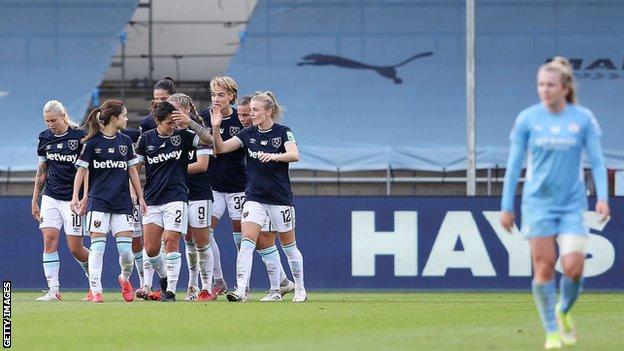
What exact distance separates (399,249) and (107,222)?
599cm

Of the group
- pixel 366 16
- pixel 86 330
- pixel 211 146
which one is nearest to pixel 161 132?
pixel 211 146

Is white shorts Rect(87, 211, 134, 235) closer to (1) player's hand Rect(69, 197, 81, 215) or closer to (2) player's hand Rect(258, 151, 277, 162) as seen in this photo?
(1) player's hand Rect(69, 197, 81, 215)

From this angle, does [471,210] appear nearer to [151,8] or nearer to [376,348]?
[376,348]

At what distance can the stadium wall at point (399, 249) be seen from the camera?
20.0 meters

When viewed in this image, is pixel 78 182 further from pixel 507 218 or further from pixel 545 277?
pixel 545 277

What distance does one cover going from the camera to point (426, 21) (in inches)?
1182

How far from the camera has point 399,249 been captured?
20.1 metres

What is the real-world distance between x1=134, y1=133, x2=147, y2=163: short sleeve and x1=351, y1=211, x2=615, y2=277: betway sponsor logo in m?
5.39

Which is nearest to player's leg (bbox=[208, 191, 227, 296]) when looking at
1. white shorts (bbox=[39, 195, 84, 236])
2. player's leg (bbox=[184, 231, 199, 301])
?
player's leg (bbox=[184, 231, 199, 301])

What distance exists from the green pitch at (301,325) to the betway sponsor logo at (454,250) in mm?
4035

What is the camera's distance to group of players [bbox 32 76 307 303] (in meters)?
15.0

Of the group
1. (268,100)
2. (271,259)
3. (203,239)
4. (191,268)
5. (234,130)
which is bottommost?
(191,268)

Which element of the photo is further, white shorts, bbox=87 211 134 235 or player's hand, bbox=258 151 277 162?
white shorts, bbox=87 211 134 235

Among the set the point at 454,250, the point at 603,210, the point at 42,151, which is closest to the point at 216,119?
the point at 42,151
